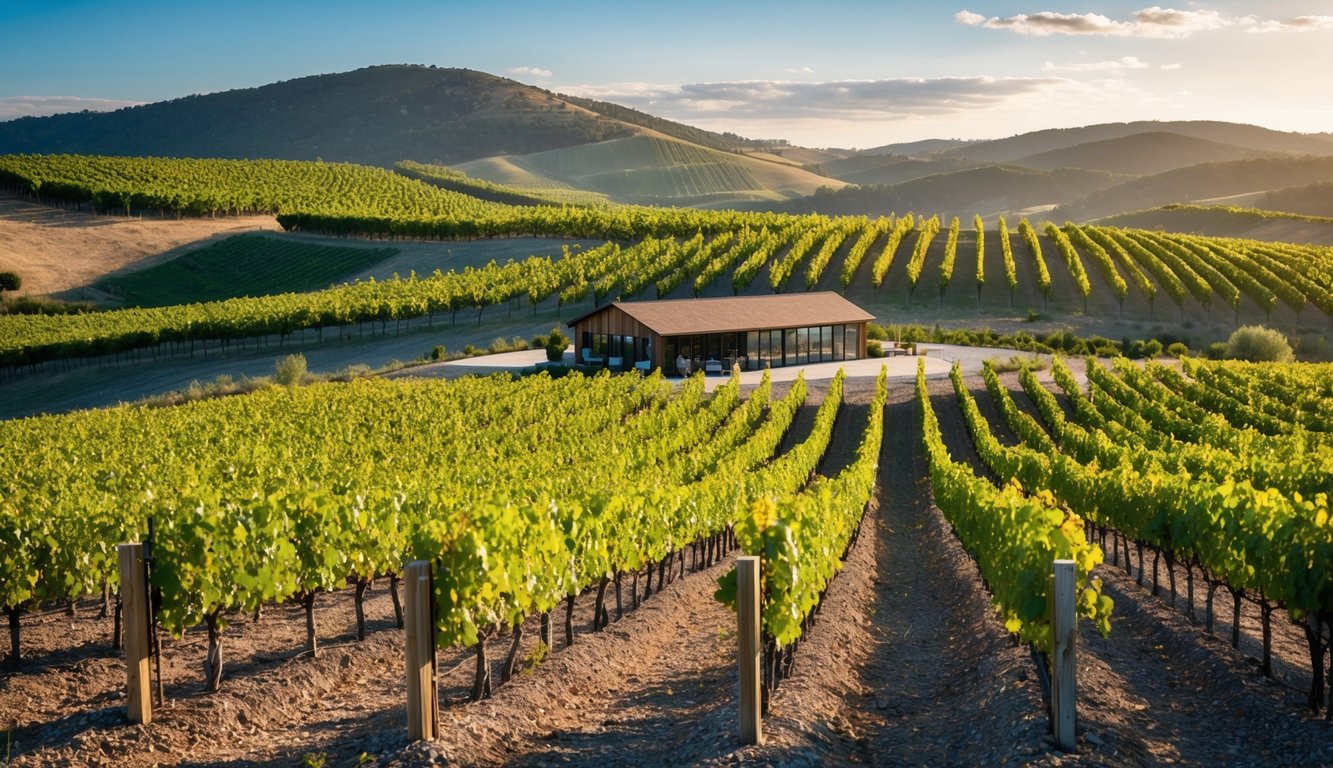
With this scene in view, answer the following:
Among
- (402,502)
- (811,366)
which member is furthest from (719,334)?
(402,502)

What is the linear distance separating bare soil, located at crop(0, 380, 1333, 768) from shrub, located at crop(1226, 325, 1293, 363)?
42833mm

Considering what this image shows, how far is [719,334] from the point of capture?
50625 millimetres

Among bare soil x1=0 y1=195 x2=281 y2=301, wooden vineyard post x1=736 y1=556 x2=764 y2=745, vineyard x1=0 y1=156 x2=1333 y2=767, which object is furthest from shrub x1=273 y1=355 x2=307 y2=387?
bare soil x1=0 y1=195 x2=281 y2=301

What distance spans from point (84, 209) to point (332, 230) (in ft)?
75.7

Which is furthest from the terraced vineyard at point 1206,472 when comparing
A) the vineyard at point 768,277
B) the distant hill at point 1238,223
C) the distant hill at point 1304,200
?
the distant hill at point 1304,200

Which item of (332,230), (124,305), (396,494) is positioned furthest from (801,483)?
(332,230)

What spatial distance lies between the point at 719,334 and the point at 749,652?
4137cm

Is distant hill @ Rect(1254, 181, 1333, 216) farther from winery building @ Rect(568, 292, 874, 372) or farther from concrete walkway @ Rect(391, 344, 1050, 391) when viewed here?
winery building @ Rect(568, 292, 874, 372)

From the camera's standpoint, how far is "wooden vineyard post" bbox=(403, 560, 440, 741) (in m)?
9.63

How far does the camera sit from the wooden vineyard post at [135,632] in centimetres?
1057

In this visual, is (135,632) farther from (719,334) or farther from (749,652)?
(719,334)

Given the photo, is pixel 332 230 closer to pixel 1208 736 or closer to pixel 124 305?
pixel 124 305

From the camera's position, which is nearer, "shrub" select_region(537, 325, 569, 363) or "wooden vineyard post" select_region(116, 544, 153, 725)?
"wooden vineyard post" select_region(116, 544, 153, 725)

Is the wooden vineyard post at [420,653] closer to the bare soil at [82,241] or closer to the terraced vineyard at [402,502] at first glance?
the terraced vineyard at [402,502]
